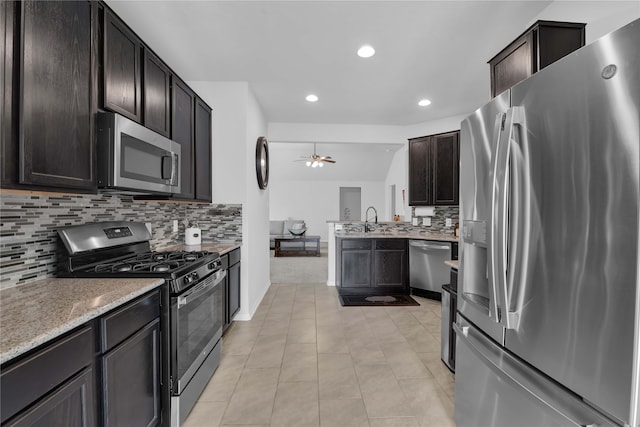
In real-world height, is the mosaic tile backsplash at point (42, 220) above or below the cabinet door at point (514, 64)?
below

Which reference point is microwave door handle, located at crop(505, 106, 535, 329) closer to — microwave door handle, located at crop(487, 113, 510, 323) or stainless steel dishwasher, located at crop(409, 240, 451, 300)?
microwave door handle, located at crop(487, 113, 510, 323)

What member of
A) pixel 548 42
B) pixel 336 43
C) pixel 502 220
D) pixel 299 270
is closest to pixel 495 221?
pixel 502 220

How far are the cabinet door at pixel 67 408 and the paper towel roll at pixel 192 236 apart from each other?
6.75 feet

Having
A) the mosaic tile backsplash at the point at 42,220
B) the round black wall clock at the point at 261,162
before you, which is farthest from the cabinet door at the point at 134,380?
the round black wall clock at the point at 261,162

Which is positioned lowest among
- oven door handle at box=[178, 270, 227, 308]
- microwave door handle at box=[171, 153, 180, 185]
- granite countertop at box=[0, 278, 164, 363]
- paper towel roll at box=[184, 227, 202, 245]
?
oven door handle at box=[178, 270, 227, 308]

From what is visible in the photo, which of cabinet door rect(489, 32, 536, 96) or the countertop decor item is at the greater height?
cabinet door rect(489, 32, 536, 96)

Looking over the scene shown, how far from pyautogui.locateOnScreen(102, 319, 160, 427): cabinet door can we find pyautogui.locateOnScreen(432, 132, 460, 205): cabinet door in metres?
3.96

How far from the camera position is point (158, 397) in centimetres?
160

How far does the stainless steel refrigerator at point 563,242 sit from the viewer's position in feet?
2.56

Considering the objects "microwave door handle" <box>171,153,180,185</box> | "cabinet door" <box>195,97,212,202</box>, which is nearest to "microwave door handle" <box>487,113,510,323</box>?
"microwave door handle" <box>171,153,180,185</box>

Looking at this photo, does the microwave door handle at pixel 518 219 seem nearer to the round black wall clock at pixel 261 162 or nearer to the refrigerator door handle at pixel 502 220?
the refrigerator door handle at pixel 502 220

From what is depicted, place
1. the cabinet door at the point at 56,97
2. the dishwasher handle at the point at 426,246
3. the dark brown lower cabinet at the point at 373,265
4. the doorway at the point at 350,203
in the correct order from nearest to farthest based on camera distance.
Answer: the cabinet door at the point at 56,97 < the dishwasher handle at the point at 426,246 < the dark brown lower cabinet at the point at 373,265 < the doorway at the point at 350,203

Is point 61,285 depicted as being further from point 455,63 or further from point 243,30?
point 455,63

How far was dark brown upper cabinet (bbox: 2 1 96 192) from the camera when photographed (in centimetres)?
113
